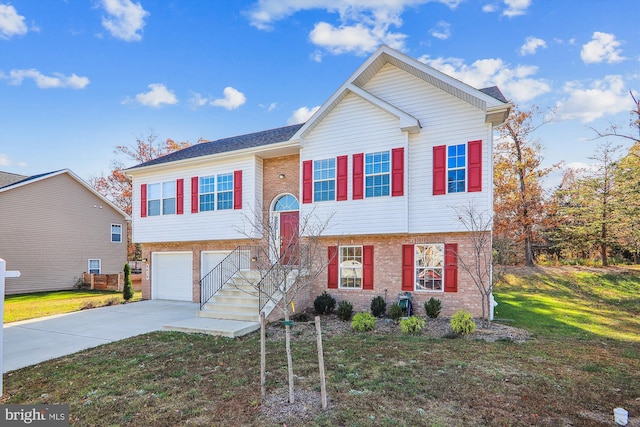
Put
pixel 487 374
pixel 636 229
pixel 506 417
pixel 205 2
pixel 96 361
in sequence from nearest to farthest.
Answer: pixel 506 417 < pixel 487 374 < pixel 96 361 < pixel 205 2 < pixel 636 229

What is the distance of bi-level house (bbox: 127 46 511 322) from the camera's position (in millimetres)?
9719

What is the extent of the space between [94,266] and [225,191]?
1586cm

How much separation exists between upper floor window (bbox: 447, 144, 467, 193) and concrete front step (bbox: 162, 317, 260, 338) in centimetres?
722

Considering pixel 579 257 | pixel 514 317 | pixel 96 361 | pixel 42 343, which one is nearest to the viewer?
pixel 96 361

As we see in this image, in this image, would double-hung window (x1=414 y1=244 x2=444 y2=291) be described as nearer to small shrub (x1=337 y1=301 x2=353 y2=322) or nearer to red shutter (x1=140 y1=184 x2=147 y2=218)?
small shrub (x1=337 y1=301 x2=353 y2=322)

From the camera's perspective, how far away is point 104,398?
185 inches

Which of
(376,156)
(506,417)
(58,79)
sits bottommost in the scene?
(506,417)

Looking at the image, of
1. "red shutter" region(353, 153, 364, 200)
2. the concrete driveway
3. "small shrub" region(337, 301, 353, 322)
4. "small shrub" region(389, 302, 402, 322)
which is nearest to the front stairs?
the concrete driveway

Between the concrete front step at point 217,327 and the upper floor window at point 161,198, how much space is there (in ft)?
21.5

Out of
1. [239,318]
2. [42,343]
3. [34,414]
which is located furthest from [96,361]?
[239,318]

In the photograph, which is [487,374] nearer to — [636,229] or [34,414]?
[34,414]

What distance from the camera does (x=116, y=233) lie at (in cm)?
2408

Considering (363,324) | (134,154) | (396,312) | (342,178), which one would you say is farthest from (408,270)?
(134,154)

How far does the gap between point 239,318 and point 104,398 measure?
4.81 metres
